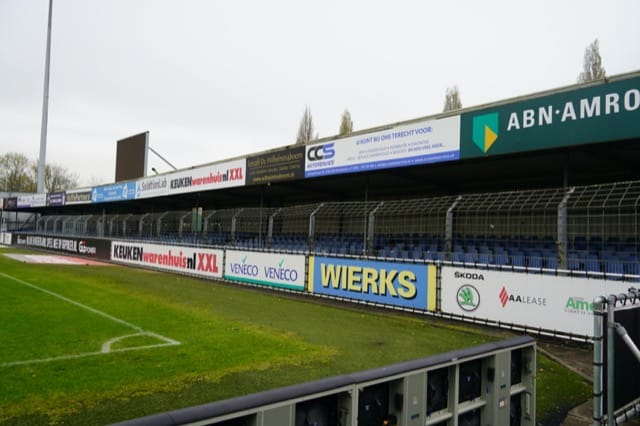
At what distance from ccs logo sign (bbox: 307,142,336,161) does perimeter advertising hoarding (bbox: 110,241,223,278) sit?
595 centimetres

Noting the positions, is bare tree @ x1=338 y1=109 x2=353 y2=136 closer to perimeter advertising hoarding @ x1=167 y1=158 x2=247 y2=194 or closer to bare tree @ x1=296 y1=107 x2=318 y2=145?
bare tree @ x1=296 y1=107 x2=318 y2=145

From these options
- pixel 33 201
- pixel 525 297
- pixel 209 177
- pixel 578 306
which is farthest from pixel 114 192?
pixel 578 306

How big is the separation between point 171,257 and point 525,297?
16940 mm

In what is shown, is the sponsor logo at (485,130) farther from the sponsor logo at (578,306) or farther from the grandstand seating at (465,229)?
the sponsor logo at (578,306)

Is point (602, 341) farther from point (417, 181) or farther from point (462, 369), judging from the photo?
point (417, 181)

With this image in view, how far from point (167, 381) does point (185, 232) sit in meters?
17.7

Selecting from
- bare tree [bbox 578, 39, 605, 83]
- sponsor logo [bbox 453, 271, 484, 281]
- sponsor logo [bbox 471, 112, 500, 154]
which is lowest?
sponsor logo [bbox 453, 271, 484, 281]

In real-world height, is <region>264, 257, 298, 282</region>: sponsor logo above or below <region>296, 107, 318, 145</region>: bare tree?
below

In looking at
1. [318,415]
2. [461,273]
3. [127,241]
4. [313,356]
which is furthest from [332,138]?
[127,241]

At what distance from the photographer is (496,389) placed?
3609 mm

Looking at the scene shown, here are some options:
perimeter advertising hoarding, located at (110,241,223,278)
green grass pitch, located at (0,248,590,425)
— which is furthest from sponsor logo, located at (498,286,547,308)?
perimeter advertising hoarding, located at (110,241,223,278)

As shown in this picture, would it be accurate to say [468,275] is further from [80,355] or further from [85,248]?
[85,248]

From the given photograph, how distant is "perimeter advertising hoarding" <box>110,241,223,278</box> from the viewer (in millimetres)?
18641

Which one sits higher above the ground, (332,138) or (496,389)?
(332,138)
